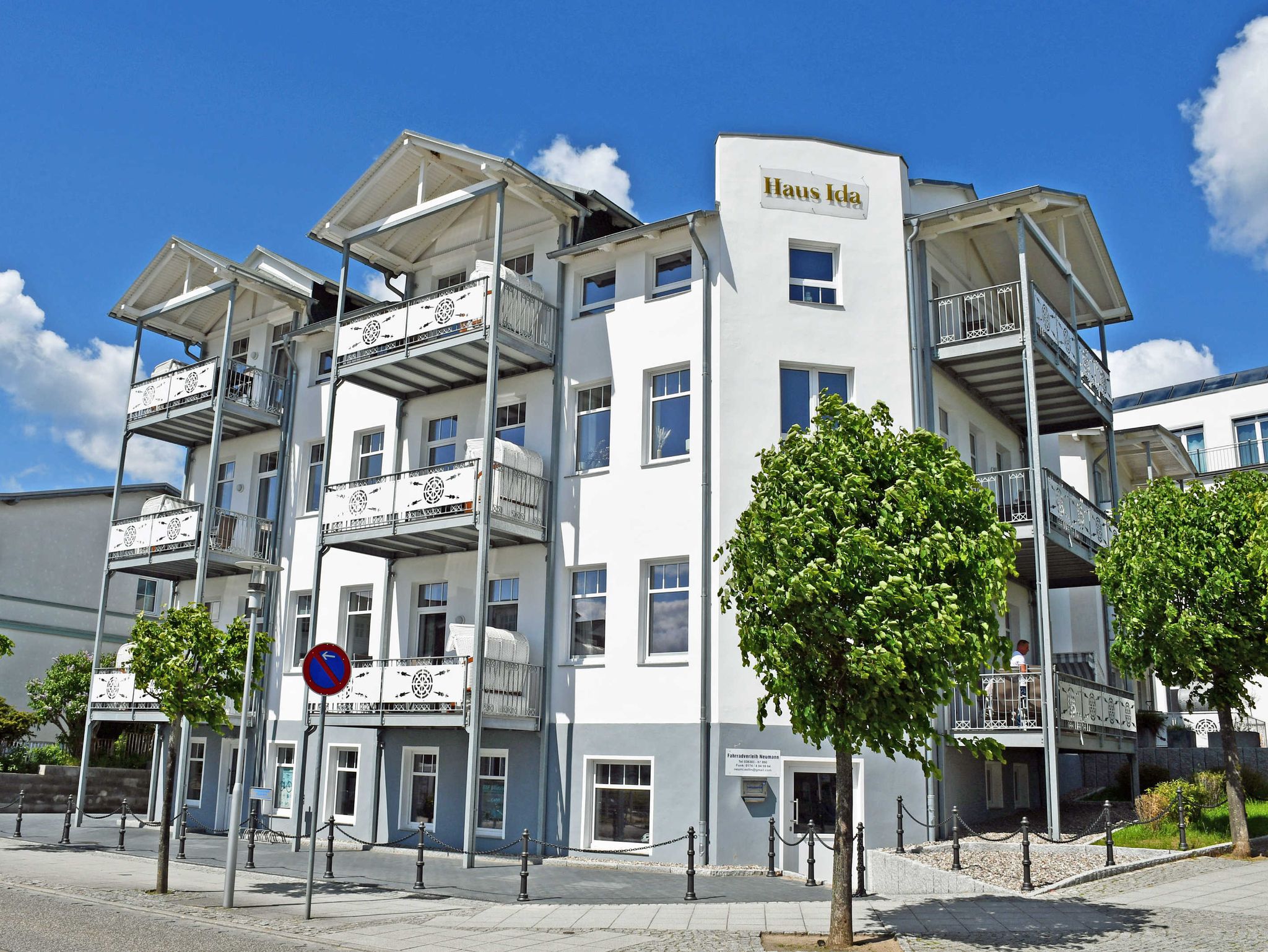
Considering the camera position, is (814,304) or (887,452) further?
(814,304)

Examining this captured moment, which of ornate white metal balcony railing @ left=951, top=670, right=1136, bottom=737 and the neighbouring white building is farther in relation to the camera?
the neighbouring white building

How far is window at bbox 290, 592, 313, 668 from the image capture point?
25.4 m

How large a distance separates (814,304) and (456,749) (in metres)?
10.9

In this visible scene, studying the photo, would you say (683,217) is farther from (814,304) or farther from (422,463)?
(422,463)

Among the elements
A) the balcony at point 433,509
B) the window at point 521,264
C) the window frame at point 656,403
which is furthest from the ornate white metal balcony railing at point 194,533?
the window frame at point 656,403

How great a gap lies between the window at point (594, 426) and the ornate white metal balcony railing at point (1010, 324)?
21.5ft

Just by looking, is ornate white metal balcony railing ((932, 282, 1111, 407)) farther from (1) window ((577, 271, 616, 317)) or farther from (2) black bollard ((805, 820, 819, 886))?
(2) black bollard ((805, 820, 819, 886))

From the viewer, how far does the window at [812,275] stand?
20891 mm

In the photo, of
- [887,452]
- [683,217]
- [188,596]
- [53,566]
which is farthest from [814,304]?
[53,566]

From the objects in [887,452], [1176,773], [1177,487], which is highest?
[1177,487]

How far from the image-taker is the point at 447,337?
70.5 feet

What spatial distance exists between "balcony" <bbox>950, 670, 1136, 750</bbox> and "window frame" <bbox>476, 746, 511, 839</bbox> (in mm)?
8137

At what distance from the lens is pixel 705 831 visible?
1809cm

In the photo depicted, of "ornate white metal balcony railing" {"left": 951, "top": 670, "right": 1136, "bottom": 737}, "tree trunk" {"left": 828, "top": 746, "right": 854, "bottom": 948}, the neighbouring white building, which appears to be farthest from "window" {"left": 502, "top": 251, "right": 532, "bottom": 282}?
the neighbouring white building
